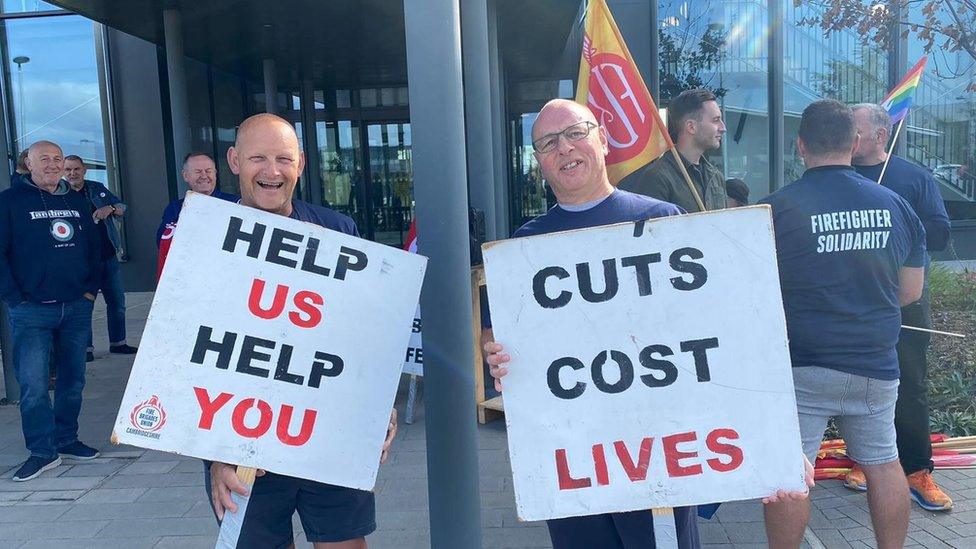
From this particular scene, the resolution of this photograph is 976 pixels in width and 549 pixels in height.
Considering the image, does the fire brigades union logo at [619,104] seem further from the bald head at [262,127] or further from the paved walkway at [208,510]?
the paved walkway at [208,510]

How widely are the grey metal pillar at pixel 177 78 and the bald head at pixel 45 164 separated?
159 inches

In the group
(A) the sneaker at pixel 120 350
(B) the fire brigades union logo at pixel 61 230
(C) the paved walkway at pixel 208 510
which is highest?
(B) the fire brigades union logo at pixel 61 230

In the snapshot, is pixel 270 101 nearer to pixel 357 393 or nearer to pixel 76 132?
pixel 76 132

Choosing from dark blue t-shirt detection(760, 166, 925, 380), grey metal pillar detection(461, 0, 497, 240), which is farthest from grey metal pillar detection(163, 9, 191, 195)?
dark blue t-shirt detection(760, 166, 925, 380)

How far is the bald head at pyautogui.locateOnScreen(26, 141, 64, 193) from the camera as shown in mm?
4396

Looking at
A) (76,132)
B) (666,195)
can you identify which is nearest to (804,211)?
(666,195)

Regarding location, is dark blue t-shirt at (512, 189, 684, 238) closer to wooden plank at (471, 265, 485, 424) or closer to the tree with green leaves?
wooden plank at (471, 265, 485, 424)

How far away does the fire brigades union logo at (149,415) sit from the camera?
195 centimetres

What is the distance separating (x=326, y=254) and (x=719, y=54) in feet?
26.1

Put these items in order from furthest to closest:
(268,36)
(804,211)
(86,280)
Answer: (268,36)
(86,280)
(804,211)

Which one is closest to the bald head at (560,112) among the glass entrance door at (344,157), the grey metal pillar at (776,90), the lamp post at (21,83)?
the grey metal pillar at (776,90)

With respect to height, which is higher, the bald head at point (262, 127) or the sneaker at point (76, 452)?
the bald head at point (262, 127)

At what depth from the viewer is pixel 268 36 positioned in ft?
31.6

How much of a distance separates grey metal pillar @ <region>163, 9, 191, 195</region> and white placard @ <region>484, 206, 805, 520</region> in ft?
24.4
